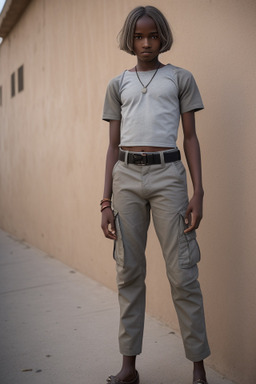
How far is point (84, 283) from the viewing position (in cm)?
436

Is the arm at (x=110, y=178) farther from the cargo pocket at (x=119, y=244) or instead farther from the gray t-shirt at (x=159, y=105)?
the gray t-shirt at (x=159, y=105)

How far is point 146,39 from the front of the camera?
7.01 ft

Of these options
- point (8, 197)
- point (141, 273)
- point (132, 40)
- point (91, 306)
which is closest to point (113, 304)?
point (91, 306)

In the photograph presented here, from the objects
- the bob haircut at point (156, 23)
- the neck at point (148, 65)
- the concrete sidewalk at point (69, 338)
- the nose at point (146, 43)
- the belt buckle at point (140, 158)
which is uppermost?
the bob haircut at point (156, 23)

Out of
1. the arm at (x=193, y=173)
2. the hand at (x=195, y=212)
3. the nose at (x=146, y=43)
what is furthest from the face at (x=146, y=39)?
the hand at (x=195, y=212)

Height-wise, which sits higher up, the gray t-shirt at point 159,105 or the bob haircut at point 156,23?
the bob haircut at point 156,23

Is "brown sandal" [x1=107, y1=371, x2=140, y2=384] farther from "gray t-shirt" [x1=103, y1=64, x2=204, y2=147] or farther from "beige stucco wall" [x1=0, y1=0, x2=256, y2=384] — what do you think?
"gray t-shirt" [x1=103, y1=64, x2=204, y2=147]

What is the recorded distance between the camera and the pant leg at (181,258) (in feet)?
6.89

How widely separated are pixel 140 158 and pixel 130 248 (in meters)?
0.44

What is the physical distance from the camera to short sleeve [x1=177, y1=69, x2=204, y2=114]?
2.14 m

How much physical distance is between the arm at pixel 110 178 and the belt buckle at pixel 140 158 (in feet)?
0.79

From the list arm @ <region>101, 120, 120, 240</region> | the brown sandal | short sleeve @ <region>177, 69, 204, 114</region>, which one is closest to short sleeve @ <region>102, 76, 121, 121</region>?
arm @ <region>101, 120, 120, 240</region>

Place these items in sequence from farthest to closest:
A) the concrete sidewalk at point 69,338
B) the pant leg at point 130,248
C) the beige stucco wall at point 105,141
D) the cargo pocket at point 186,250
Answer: the concrete sidewalk at point 69,338 < the beige stucco wall at point 105,141 < the pant leg at point 130,248 < the cargo pocket at point 186,250

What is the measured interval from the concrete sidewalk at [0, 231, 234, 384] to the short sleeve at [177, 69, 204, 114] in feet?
4.51
